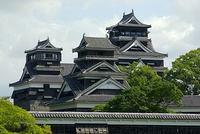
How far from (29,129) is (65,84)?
27.5m

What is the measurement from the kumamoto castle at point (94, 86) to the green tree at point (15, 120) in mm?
4579

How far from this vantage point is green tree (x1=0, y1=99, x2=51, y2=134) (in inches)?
1158

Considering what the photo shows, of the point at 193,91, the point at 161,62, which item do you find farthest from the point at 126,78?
the point at 161,62

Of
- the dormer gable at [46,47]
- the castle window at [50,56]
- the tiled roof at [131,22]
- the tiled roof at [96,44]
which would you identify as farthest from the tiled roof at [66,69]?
the tiled roof at [96,44]

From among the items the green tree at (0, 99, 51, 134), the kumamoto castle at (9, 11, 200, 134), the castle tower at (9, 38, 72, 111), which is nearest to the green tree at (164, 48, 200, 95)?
the kumamoto castle at (9, 11, 200, 134)

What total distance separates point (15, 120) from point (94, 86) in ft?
84.8

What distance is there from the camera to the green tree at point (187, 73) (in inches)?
2402

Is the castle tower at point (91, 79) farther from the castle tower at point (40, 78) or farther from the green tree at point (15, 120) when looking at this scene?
the green tree at point (15, 120)

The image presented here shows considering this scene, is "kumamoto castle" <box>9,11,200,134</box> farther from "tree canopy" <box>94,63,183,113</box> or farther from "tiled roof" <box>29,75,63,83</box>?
"tree canopy" <box>94,63,183,113</box>

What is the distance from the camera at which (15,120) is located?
2950 centimetres

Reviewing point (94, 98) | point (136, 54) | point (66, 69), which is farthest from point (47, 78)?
point (94, 98)

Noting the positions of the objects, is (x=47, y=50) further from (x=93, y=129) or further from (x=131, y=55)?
(x=93, y=129)

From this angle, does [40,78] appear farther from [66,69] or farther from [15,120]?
[15,120]

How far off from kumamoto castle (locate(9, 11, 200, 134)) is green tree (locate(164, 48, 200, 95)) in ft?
10.8
